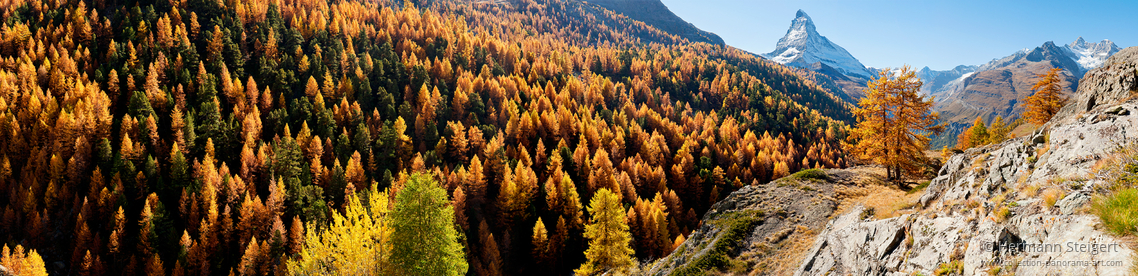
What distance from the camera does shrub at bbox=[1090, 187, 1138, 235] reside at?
875 centimetres

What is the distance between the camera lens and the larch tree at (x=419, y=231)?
2281 centimetres

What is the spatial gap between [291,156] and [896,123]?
3652 inches

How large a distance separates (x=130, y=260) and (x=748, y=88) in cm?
20887

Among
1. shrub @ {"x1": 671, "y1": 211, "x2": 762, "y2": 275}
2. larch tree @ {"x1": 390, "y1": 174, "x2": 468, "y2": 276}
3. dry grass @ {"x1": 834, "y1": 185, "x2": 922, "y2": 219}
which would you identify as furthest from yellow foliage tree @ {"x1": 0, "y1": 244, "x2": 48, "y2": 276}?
dry grass @ {"x1": 834, "y1": 185, "x2": 922, "y2": 219}

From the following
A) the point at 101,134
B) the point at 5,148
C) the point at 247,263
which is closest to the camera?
the point at 247,263

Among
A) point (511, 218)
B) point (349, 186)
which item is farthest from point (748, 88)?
point (349, 186)

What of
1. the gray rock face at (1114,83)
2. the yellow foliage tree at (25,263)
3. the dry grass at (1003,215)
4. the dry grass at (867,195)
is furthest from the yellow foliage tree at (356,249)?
the yellow foliage tree at (25,263)

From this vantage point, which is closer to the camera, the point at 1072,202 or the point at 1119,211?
the point at 1119,211

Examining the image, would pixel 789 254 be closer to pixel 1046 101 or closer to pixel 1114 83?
pixel 1114 83

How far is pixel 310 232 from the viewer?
24.6 metres

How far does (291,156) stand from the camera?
261ft

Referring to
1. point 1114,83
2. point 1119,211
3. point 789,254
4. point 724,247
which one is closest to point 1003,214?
point 1119,211

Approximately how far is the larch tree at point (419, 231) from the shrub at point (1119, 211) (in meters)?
23.1

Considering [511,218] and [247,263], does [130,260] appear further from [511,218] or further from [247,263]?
[511,218]
